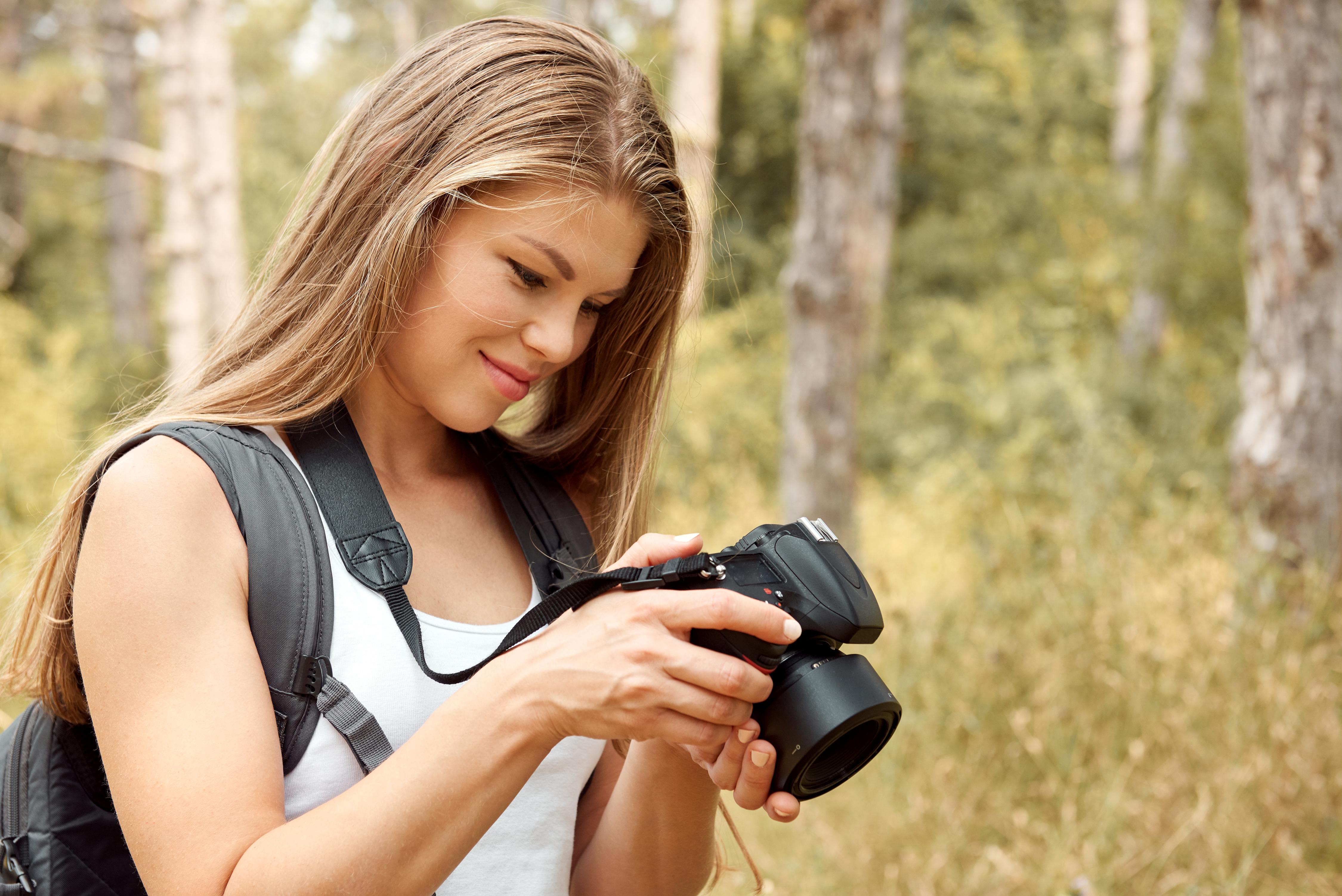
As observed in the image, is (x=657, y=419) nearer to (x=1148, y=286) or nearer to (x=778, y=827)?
(x=778, y=827)

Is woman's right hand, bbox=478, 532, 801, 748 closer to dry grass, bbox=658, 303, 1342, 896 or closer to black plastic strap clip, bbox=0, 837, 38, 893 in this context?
black plastic strap clip, bbox=0, 837, 38, 893

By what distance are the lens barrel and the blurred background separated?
22.7 inches

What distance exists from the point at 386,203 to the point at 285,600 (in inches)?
18.0

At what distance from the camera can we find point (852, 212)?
433 cm

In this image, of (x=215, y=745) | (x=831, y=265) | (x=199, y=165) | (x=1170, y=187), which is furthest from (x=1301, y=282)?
(x=199, y=165)

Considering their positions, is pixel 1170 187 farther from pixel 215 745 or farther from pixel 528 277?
pixel 215 745

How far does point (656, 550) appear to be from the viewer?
42.1 inches

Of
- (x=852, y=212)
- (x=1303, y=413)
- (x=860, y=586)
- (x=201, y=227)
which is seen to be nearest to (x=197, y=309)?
(x=201, y=227)

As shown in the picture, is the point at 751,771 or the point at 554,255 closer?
the point at 751,771

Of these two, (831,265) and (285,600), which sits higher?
(831,265)

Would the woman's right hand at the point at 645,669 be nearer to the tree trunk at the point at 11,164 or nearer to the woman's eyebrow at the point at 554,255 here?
the woman's eyebrow at the point at 554,255

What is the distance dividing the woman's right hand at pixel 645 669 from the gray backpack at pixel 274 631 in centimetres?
8

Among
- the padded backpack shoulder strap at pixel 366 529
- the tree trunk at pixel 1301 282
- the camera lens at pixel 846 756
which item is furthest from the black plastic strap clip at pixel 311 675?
the tree trunk at pixel 1301 282

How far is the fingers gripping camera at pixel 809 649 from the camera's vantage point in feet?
3.34
